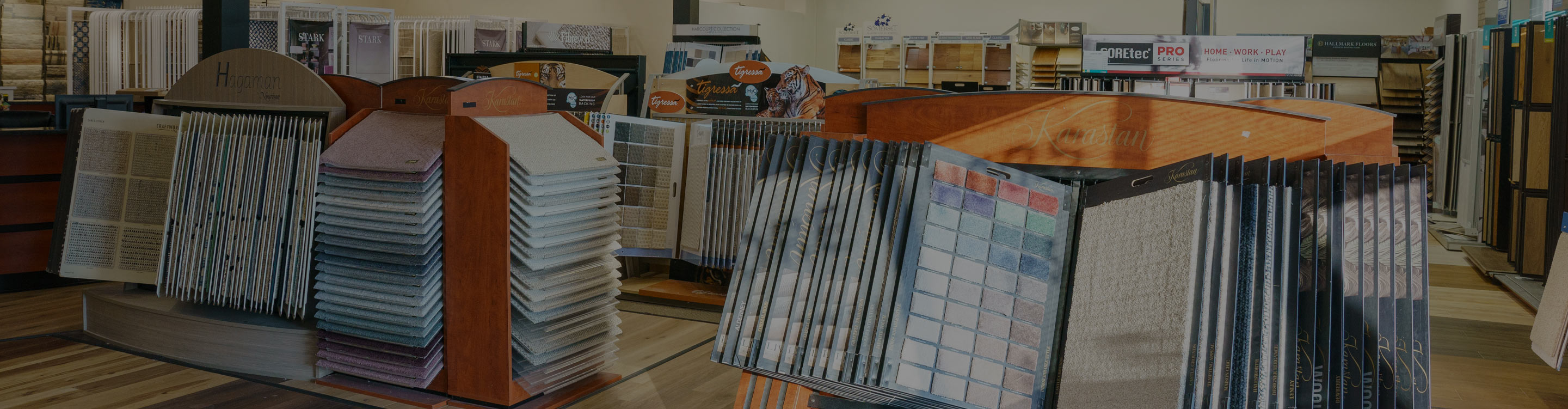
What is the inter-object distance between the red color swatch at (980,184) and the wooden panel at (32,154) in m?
5.32

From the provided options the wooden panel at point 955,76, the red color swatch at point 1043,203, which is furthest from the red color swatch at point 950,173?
the wooden panel at point 955,76

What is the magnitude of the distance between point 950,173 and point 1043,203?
0.18 m

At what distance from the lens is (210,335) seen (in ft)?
12.2

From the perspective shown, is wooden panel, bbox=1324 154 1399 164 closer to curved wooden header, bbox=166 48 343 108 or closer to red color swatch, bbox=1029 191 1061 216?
red color swatch, bbox=1029 191 1061 216

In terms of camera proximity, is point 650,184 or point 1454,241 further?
point 1454,241

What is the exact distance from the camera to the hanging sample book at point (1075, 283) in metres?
1.32

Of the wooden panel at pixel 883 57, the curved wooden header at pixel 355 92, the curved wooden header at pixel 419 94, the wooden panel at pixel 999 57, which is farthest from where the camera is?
the wooden panel at pixel 883 57

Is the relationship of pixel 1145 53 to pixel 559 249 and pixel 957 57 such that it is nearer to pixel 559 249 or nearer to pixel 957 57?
pixel 559 249

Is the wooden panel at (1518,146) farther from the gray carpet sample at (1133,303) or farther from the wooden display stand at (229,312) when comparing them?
the wooden display stand at (229,312)

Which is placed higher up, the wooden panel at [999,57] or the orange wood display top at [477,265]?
the wooden panel at [999,57]

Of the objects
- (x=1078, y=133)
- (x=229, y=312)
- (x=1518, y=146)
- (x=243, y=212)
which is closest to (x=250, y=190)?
(x=243, y=212)

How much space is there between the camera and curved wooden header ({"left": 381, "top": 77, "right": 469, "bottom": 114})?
354cm

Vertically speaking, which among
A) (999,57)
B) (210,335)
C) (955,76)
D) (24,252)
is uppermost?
(999,57)

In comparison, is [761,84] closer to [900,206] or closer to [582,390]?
[582,390]
